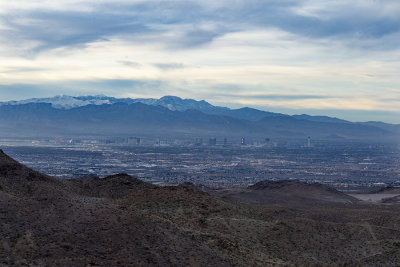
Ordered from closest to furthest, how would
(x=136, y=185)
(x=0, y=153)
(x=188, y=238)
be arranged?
(x=188, y=238) < (x=0, y=153) < (x=136, y=185)

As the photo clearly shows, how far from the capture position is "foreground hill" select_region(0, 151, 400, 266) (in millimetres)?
31344

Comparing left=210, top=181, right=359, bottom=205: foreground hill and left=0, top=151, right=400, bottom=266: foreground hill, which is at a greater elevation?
left=0, top=151, right=400, bottom=266: foreground hill

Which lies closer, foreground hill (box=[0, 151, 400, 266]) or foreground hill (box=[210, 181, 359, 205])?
foreground hill (box=[0, 151, 400, 266])

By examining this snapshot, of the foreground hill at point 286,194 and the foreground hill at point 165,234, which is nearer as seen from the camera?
the foreground hill at point 165,234

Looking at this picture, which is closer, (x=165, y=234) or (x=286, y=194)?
(x=165, y=234)

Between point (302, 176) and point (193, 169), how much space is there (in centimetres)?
3261

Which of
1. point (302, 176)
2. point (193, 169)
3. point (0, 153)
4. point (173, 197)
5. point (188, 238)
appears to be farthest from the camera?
point (193, 169)

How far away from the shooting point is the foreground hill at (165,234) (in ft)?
103

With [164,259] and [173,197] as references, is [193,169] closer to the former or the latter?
[173,197]

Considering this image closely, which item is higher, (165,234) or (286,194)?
(165,234)

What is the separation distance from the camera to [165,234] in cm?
3559

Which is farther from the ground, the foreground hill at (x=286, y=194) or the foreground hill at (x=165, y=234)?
the foreground hill at (x=165, y=234)

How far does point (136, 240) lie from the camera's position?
33.7 metres

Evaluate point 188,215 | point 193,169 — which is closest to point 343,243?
point 188,215
